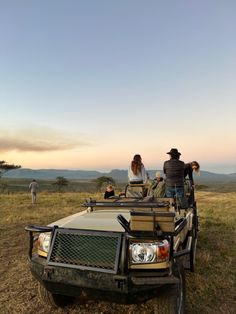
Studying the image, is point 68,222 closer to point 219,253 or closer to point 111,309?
point 111,309

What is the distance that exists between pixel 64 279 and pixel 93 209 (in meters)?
1.91

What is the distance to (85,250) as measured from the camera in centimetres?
382

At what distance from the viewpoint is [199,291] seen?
5445 millimetres

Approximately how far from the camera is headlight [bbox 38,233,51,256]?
A: 4145 mm

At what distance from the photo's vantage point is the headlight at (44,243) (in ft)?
13.6

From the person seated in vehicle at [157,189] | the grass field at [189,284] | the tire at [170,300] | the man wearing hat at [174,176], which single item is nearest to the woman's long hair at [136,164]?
the person seated in vehicle at [157,189]


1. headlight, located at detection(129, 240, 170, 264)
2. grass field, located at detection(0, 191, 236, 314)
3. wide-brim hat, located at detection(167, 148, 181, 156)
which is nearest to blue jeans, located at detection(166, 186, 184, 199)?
wide-brim hat, located at detection(167, 148, 181, 156)

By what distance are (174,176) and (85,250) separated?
3516mm

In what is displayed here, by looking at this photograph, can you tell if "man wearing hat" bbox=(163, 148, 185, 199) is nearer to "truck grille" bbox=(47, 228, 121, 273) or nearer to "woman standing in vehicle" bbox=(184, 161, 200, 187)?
"woman standing in vehicle" bbox=(184, 161, 200, 187)

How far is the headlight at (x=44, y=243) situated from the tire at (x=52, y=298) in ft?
2.38

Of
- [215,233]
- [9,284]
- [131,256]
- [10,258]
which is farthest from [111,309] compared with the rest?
[215,233]

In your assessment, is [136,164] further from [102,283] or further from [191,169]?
[102,283]

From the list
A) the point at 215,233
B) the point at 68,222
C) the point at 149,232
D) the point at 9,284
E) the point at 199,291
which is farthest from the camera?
the point at 215,233

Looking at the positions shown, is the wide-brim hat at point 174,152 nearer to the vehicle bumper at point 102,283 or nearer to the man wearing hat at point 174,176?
the man wearing hat at point 174,176
